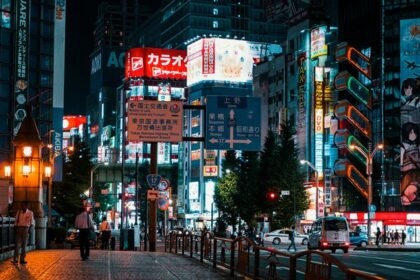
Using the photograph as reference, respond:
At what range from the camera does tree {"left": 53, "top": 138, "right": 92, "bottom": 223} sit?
75.1 meters

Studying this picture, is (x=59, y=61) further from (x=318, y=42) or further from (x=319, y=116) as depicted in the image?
(x=318, y=42)

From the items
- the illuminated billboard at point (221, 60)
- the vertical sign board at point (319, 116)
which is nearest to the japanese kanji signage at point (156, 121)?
the vertical sign board at point (319, 116)

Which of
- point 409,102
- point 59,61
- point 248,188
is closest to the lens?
point 248,188

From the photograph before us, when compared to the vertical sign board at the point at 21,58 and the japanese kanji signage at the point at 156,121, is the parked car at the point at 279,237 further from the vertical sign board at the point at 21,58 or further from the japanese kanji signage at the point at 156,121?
the japanese kanji signage at the point at 156,121

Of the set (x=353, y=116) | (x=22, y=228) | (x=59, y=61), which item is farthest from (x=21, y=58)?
(x=22, y=228)

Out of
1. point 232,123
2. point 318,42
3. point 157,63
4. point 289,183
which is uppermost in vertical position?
point 157,63

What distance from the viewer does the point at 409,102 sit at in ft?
289

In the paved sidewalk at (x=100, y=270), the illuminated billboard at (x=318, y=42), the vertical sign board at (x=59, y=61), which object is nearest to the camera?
the paved sidewalk at (x=100, y=270)

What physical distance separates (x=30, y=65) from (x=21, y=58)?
13.0 metres

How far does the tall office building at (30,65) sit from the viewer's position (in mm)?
81312

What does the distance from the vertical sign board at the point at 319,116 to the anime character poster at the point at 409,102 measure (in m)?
11.1

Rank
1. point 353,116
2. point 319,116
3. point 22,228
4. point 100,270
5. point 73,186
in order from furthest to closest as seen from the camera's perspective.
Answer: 1. point 319,116
2. point 353,116
3. point 73,186
4. point 22,228
5. point 100,270

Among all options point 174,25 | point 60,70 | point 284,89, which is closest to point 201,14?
point 174,25

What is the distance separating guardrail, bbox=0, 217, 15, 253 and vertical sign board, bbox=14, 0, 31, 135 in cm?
5496
